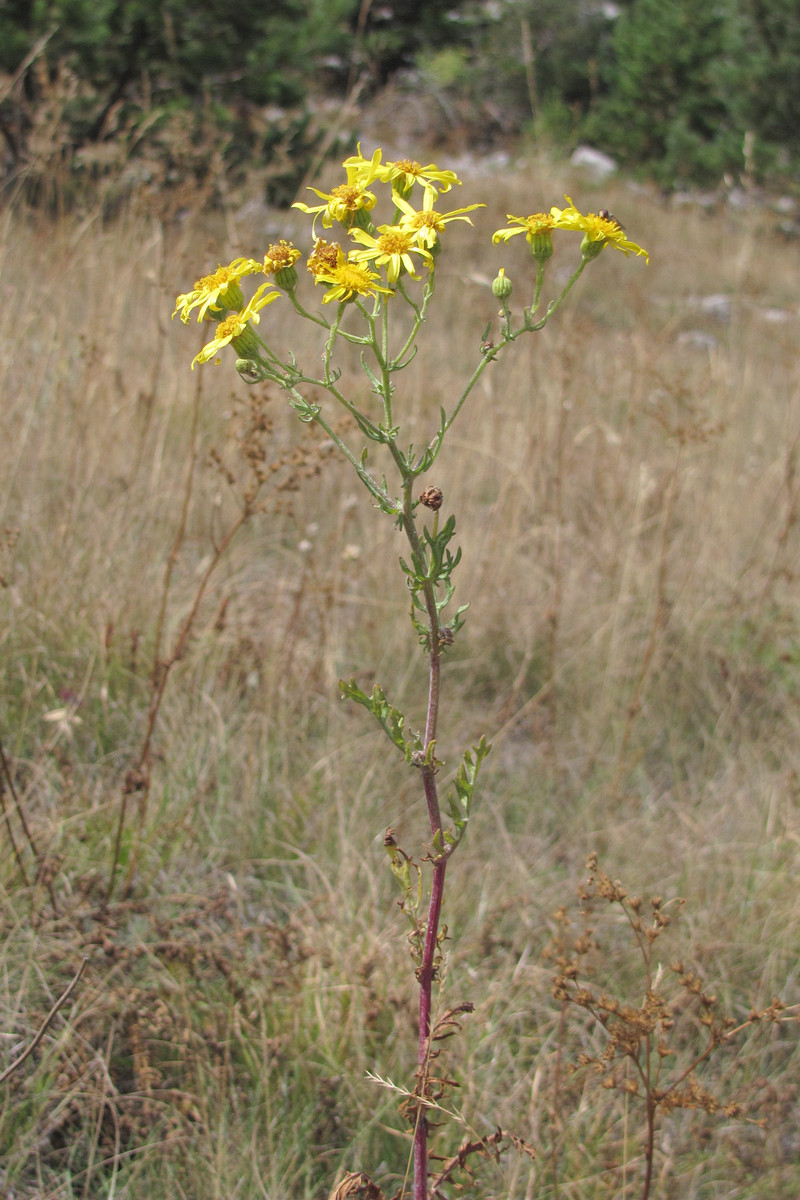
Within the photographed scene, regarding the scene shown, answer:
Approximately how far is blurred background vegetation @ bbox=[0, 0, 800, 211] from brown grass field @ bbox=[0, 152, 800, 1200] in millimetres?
1206

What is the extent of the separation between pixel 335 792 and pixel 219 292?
146 cm

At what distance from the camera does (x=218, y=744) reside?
222 centimetres

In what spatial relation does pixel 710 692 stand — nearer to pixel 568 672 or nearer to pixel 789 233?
pixel 568 672

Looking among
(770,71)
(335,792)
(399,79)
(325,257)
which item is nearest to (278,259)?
(325,257)

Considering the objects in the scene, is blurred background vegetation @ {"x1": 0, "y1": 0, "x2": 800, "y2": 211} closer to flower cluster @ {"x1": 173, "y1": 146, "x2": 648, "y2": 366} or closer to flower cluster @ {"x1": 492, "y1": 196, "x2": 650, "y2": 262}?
flower cluster @ {"x1": 173, "y1": 146, "x2": 648, "y2": 366}

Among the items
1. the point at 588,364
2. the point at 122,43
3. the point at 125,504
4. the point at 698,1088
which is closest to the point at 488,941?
the point at 698,1088

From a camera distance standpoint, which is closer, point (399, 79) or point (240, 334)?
point (240, 334)

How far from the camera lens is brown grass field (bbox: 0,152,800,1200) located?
1583 mm

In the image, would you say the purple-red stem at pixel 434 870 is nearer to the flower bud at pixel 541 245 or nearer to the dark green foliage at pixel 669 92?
the flower bud at pixel 541 245

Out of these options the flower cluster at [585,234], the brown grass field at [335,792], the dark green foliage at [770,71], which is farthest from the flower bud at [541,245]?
the dark green foliage at [770,71]

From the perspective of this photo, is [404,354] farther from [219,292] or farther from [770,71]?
[770,71]

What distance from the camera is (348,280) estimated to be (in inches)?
40.9

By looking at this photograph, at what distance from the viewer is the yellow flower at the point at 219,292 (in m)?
1.07

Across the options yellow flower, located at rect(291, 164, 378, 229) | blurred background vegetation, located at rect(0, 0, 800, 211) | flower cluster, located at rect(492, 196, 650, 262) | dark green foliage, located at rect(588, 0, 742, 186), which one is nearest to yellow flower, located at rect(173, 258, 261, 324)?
yellow flower, located at rect(291, 164, 378, 229)
